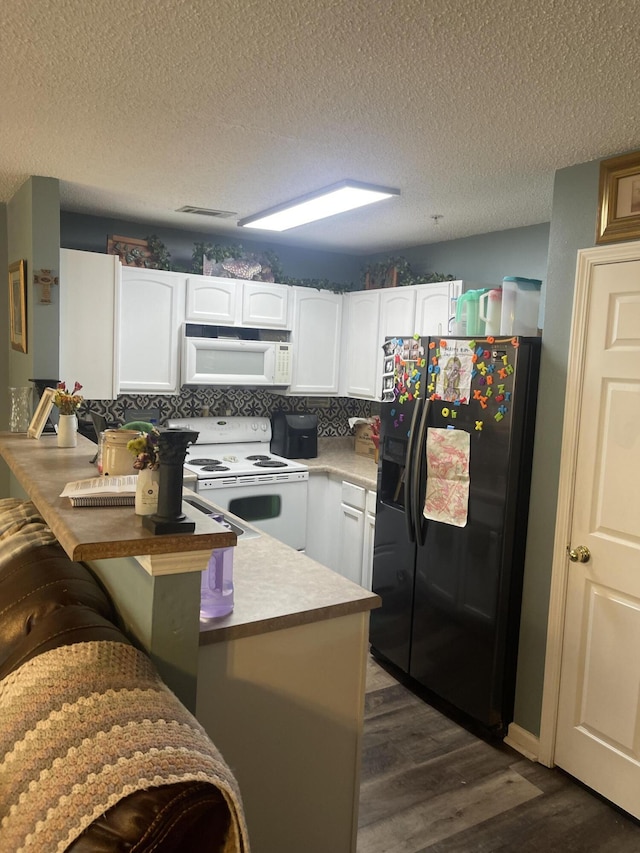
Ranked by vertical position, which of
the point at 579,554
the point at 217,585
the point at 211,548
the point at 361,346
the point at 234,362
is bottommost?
the point at 579,554

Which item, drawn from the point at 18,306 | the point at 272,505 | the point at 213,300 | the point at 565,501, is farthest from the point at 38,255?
the point at 565,501

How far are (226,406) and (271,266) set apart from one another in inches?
41.7

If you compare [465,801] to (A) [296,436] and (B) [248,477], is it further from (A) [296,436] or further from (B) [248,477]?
(A) [296,436]

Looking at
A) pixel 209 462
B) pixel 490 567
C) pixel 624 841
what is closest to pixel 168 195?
pixel 209 462

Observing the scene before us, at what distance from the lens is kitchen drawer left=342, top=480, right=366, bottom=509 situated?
4168 millimetres

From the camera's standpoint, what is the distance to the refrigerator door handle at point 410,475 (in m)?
3.21

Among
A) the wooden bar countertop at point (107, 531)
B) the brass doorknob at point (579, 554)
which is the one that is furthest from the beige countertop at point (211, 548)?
the brass doorknob at point (579, 554)

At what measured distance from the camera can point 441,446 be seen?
122 inches

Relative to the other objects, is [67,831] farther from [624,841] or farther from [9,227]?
[9,227]

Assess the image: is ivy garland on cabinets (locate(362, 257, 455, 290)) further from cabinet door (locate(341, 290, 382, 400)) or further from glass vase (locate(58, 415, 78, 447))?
glass vase (locate(58, 415, 78, 447))

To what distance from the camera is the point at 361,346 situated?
15.6 feet

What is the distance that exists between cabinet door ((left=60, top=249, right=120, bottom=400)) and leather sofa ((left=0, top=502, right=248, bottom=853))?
1.89 metres

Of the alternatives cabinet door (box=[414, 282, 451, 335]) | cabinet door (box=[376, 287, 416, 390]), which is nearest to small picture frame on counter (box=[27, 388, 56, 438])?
cabinet door (box=[376, 287, 416, 390])

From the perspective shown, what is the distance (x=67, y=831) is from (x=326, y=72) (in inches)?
72.9
